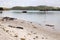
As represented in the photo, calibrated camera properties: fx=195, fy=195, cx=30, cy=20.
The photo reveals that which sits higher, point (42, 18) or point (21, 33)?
point (21, 33)

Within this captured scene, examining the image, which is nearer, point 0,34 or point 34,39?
point 0,34

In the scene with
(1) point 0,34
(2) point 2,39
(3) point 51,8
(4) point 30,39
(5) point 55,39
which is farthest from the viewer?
(3) point 51,8

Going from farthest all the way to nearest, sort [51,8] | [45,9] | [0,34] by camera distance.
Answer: [51,8], [45,9], [0,34]

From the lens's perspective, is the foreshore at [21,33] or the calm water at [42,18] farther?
the calm water at [42,18]

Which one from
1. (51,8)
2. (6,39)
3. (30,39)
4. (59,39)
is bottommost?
(51,8)

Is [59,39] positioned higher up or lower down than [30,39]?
lower down

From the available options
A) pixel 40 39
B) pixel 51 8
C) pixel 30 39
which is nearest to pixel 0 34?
pixel 30 39

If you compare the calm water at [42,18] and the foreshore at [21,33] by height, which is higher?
the foreshore at [21,33]

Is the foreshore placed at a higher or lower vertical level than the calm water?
higher

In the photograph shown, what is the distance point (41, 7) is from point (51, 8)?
12.2m

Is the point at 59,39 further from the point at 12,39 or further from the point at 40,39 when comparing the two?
the point at 12,39

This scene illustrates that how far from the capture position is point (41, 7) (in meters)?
157

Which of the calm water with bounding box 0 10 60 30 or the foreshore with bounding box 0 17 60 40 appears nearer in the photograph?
the foreshore with bounding box 0 17 60 40

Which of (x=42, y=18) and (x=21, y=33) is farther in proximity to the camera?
(x=42, y=18)
